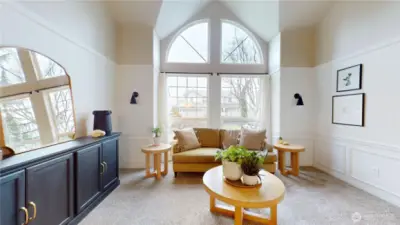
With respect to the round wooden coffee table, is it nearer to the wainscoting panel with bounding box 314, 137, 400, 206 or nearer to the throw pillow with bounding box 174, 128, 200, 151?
the throw pillow with bounding box 174, 128, 200, 151

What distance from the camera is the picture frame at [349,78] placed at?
3.33 meters

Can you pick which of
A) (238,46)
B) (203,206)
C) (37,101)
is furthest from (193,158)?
(238,46)

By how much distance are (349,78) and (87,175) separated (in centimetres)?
422

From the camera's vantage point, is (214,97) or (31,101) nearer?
(31,101)

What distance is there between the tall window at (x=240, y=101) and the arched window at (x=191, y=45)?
855mm

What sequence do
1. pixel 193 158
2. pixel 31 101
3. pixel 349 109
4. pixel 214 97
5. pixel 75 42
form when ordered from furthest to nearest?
pixel 214 97 < pixel 193 158 < pixel 349 109 < pixel 75 42 < pixel 31 101

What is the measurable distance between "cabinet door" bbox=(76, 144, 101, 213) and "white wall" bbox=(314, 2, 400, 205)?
12.7 feet

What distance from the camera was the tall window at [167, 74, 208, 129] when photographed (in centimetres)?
504

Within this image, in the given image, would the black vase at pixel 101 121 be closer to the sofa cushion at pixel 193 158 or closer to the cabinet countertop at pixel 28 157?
the cabinet countertop at pixel 28 157

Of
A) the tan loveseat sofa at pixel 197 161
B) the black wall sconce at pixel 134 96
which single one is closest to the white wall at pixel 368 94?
the tan loveseat sofa at pixel 197 161

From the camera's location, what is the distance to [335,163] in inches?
152

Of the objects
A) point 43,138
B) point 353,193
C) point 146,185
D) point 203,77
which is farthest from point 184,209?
point 203,77

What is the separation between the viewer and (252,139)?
13.2ft

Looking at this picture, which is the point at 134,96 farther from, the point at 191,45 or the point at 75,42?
the point at 191,45
